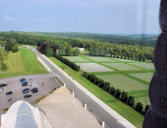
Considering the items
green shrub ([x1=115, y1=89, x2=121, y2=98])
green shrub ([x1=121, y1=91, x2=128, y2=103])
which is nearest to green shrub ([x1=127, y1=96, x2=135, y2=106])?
green shrub ([x1=121, y1=91, x2=128, y2=103])

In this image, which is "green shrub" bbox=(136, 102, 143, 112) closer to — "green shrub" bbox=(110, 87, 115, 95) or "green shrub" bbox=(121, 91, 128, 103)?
"green shrub" bbox=(121, 91, 128, 103)

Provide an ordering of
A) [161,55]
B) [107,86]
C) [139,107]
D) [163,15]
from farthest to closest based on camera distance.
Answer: [107,86] < [139,107] < [161,55] < [163,15]

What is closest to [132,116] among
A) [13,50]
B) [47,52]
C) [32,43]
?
[47,52]

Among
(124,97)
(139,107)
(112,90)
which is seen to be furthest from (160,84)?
(112,90)

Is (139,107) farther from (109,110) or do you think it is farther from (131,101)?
(109,110)

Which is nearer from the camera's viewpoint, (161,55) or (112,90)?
(161,55)

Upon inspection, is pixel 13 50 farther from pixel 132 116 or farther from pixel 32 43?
pixel 132 116

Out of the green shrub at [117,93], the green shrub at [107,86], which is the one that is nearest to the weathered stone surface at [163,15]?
the green shrub at [117,93]

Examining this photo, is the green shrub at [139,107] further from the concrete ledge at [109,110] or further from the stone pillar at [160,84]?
the stone pillar at [160,84]

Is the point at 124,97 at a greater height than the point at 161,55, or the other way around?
the point at 161,55
